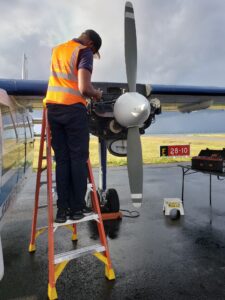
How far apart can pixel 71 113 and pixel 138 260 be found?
2.55 m

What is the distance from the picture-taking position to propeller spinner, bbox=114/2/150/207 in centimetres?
409

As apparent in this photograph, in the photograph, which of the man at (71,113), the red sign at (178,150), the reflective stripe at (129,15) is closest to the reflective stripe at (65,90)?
the man at (71,113)

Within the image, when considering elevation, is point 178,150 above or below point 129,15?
below

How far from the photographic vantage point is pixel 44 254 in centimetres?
485

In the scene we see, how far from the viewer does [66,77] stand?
3670 millimetres

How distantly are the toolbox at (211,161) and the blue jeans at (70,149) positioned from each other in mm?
3705

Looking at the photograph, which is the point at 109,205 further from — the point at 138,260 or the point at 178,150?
the point at 178,150

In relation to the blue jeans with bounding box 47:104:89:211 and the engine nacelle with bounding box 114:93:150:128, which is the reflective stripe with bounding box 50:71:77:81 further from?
the engine nacelle with bounding box 114:93:150:128

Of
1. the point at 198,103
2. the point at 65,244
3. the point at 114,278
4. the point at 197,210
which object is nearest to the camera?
the point at 114,278

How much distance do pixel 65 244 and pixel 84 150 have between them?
2436 millimetres

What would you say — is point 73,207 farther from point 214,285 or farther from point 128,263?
point 214,285

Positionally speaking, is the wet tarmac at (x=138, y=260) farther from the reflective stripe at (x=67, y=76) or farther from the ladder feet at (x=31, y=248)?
the reflective stripe at (x=67, y=76)

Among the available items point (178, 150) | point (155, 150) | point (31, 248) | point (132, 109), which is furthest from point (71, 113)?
point (155, 150)

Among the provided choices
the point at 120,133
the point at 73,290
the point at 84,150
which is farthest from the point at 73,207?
the point at 120,133
